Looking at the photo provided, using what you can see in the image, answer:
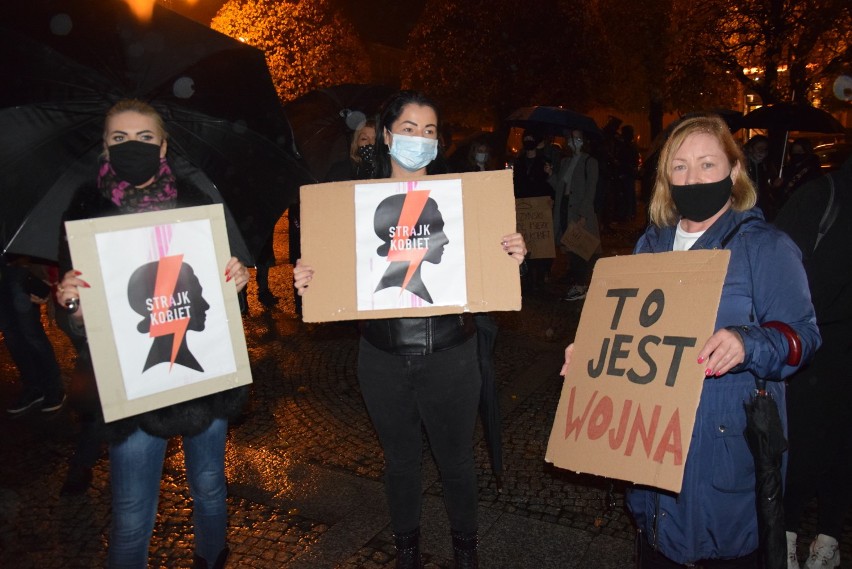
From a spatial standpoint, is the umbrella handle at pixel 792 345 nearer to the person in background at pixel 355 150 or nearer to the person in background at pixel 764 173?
the person in background at pixel 355 150

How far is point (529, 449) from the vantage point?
15.2ft

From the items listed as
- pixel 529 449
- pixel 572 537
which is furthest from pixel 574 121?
pixel 572 537

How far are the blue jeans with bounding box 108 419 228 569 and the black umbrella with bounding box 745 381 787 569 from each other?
1.95 meters

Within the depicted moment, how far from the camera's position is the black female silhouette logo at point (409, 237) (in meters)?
2.68

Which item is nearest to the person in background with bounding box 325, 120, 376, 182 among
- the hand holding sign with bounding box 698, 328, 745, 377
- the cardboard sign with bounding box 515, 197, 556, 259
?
the hand holding sign with bounding box 698, 328, 745, 377

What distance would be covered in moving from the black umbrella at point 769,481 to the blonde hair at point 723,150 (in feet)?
2.41

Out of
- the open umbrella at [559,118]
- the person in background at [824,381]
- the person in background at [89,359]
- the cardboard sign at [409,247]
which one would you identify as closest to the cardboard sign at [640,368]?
the cardboard sign at [409,247]

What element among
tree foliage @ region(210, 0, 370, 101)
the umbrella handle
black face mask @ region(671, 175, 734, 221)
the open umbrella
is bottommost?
the umbrella handle

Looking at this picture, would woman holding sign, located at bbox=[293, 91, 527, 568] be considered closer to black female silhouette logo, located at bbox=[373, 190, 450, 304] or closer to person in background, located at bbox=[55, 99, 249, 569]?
black female silhouette logo, located at bbox=[373, 190, 450, 304]

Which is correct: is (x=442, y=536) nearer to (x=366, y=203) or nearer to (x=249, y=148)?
(x=366, y=203)

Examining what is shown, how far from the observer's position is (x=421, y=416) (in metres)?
2.97

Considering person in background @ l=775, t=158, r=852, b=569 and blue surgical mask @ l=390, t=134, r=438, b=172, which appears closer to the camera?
blue surgical mask @ l=390, t=134, r=438, b=172

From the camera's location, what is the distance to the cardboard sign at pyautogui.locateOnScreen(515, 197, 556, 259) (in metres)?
9.28

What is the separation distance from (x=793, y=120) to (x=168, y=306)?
870 cm
